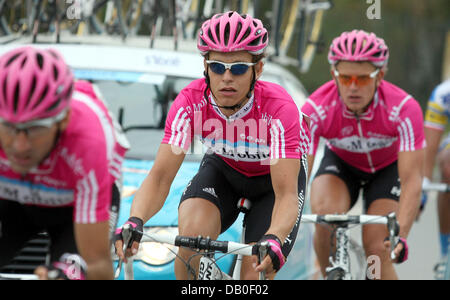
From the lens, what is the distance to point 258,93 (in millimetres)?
4664

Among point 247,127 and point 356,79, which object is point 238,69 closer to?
point 247,127

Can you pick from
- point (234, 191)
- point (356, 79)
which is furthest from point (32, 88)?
point (356, 79)

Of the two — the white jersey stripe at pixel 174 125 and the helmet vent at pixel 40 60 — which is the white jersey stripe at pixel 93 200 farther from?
the white jersey stripe at pixel 174 125

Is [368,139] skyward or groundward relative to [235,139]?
skyward

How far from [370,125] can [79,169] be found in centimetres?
324

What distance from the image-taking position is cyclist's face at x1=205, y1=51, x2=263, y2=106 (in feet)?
14.6

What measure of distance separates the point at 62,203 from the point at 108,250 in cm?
44

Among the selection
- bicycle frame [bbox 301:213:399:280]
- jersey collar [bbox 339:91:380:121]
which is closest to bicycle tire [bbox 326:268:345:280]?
bicycle frame [bbox 301:213:399:280]

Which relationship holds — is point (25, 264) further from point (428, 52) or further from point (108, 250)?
point (428, 52)

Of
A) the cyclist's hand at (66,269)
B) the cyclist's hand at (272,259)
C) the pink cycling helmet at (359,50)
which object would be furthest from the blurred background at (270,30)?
the cyclist's hand at (66,269)

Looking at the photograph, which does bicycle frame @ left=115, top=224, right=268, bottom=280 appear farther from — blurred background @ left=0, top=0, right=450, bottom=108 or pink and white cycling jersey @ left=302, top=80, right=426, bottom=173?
blurred background @ left=0, top=0, right=450, bottom=108

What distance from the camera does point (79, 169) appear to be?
3291mm

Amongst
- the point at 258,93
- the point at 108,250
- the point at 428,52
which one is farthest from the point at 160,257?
the point at 428,52

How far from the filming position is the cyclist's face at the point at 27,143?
3084 mm
